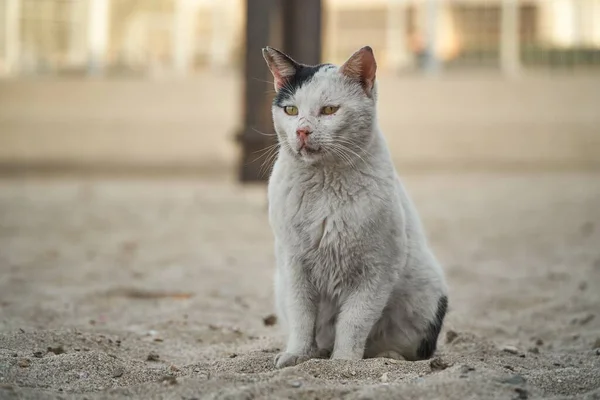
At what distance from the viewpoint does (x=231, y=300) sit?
15.8ft

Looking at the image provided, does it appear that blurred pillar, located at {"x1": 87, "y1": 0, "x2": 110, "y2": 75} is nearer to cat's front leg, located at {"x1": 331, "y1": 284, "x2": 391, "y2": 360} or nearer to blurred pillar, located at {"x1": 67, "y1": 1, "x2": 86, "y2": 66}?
blurred pillar, located at {"x1": 67, "y1": 1, "x2": 86, "y2": 66}

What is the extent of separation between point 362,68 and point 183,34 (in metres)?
15.4

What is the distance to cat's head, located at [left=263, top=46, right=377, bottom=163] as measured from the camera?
3.21m

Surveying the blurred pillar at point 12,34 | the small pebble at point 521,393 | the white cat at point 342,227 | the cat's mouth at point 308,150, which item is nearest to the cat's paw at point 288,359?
the white cat at point 342,227

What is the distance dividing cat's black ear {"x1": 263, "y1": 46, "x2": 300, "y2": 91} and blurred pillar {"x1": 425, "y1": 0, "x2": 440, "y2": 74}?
13213 millimetres

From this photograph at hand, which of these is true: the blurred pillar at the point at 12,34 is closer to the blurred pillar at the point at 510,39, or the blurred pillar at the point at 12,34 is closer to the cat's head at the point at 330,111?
the blurred pillar at the point at 510,39

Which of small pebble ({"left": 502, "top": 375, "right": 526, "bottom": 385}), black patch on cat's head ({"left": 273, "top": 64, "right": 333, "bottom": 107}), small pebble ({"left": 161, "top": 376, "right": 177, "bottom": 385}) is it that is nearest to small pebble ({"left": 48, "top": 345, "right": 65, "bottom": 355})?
small pebble ({"left": 161, "top": 376, "right": 177, "bottom": 385})

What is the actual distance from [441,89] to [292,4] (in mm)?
7527

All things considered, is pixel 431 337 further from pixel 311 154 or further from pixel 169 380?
pixel 169 380

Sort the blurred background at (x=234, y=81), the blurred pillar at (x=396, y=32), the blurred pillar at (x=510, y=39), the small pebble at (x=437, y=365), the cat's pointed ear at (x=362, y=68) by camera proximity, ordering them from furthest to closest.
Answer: the blurred pillar at (x=396, y=32) < the blurred pillar at (x=510, y=39) < the blurred background at (x=234, y=81) < the cat's pointed ear at (x=362, y=68) < the small pebble at (x=437, y=365)

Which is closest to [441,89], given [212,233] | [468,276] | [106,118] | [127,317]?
[106,118]

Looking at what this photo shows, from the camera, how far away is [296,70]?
338 cm

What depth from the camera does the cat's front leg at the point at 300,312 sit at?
10.6ft

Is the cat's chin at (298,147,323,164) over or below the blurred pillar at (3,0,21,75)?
below
